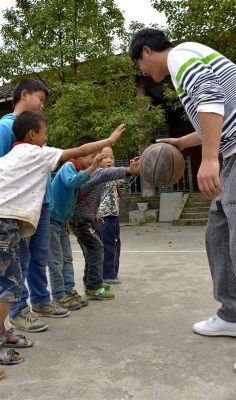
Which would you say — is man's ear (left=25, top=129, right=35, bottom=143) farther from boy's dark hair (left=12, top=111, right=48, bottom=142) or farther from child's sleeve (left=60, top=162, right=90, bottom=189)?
child's sleeve (left=60, top=162, right=90, bottom=189)

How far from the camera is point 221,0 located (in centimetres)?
813

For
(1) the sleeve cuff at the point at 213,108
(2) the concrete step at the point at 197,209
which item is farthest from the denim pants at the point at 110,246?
(2) the concrete step at the point at 197,209

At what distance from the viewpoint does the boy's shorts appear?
7.58 feet

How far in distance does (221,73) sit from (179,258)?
358 cm

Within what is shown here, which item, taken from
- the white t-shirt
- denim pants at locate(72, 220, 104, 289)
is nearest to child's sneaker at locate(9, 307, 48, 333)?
the white t-shirt

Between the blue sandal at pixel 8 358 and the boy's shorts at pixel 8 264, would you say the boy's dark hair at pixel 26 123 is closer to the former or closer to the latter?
the boy's shorts at pixel 8 264

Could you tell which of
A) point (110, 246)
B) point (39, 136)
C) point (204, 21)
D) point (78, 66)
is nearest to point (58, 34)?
point (78, 66)

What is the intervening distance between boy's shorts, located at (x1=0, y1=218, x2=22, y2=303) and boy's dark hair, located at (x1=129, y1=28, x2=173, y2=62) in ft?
4.04

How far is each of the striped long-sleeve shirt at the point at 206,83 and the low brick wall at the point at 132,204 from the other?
1055cm

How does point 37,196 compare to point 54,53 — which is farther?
point 54,53

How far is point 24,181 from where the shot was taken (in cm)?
239

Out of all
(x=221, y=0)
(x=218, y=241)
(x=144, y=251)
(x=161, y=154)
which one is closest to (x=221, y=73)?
(x=161, y=154)

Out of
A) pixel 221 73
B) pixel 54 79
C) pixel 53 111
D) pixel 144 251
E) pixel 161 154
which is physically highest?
pixel 54 79

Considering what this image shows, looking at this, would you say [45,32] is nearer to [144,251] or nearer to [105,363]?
[144,251]
